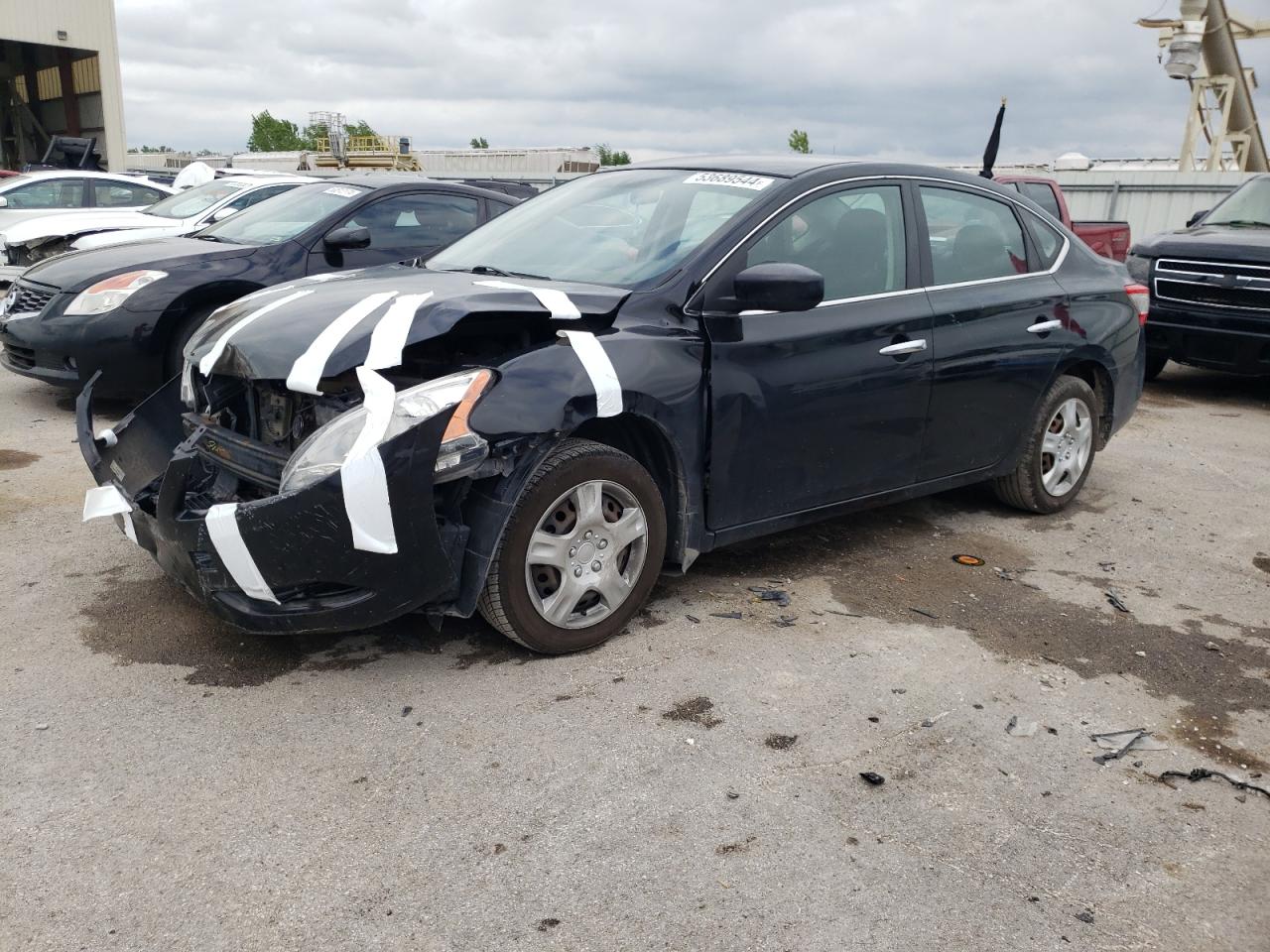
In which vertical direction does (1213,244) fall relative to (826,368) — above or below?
above

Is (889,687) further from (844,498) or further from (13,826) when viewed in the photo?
(13,826)

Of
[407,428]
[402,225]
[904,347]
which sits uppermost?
[402,225]

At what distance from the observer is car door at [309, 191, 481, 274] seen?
767cm

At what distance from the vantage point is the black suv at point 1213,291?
29.4ft

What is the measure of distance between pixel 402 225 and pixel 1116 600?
552 centimetres

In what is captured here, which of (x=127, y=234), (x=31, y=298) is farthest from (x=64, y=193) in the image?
(x=31, y=298)

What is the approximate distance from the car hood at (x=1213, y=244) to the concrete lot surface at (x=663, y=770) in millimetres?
5116

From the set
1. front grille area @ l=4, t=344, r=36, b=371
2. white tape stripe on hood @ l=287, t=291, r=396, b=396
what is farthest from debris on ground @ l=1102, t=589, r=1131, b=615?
front grille area @ l=4, t=344, r=36, b=371

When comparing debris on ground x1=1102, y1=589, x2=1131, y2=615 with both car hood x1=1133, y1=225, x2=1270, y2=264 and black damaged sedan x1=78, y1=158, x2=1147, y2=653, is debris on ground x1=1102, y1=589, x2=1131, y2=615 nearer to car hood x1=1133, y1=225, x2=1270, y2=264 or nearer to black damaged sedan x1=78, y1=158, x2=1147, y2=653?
black damaged sedan x1=78, y1=158, x2=1147, y2=653

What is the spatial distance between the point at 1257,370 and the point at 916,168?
5.56m

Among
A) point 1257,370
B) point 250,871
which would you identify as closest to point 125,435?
point 250,871

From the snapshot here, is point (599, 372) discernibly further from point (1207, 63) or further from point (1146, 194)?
point (1207, 63)

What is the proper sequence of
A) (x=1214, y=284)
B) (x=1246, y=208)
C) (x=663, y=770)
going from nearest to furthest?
(x=663, y=770)
(x=1214, y=284)
(x=1246, y=208)

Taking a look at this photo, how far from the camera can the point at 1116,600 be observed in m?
4.74
